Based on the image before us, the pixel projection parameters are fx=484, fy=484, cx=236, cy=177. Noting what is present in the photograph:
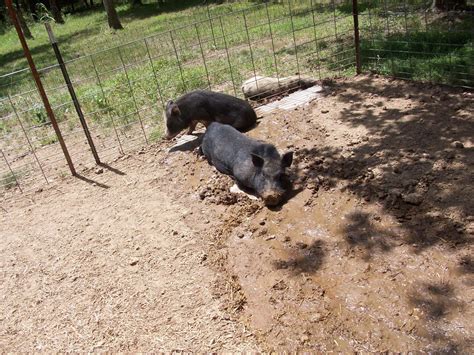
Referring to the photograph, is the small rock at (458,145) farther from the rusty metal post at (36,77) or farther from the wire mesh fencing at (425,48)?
the rusty metal post at (36,77)

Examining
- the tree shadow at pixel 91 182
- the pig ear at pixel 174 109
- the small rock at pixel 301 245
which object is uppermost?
the pig ear at pixel 174 109

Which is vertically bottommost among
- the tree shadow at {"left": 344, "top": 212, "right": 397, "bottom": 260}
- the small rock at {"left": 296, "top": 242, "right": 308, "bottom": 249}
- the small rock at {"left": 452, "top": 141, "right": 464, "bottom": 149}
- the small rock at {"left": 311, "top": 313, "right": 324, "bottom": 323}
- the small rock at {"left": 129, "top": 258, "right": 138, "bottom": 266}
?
the small rock at {"left": 311, "top": 313, "right": 324, "bottom": 323}

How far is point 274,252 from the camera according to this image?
4.23 metres

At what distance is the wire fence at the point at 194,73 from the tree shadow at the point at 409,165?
1.00m

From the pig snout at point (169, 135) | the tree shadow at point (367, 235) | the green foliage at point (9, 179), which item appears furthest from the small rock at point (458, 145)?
the green foliage at point (9, 179)

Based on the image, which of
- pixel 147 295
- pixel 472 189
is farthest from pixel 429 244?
pixel 147 295

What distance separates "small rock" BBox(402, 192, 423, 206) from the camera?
433cm

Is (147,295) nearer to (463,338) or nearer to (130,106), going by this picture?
(463,338)

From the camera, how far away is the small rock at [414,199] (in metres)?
4.33

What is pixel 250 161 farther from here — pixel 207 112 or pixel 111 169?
pixel 111 169

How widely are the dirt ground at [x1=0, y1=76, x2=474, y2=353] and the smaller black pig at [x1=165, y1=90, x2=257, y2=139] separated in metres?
0.65

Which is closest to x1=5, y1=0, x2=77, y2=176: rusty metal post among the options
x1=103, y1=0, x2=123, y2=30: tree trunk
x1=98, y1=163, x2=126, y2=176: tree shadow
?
x1=98, y1=163, x2=126, y2=176: tree shadow

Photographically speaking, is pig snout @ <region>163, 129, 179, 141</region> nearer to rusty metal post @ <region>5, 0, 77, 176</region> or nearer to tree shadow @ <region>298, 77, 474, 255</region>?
rusty metal post @ <region>5, 0, 77, 176</region>

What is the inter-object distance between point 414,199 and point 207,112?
3439mm
